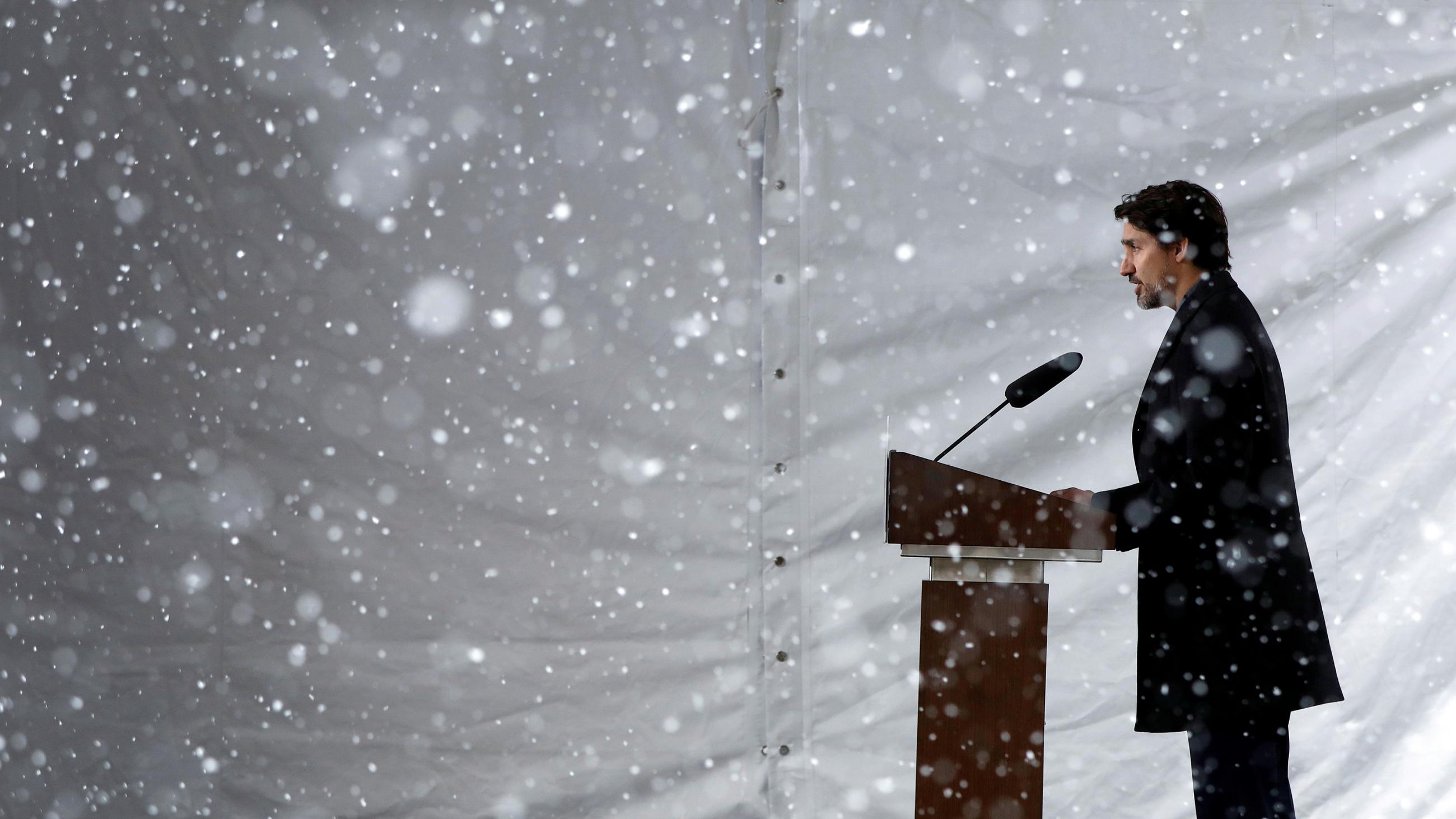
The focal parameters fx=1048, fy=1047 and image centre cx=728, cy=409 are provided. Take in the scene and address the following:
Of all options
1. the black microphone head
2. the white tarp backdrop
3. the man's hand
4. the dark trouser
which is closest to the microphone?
the black microphone head

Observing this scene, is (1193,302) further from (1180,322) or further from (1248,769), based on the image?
(1248,769)

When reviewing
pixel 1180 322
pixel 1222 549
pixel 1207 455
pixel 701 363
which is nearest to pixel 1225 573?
pixel 1222 549

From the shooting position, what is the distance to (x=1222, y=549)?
1290 millimetres

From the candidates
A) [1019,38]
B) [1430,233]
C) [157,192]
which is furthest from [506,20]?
[1430,233]

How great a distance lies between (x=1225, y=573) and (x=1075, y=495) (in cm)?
23

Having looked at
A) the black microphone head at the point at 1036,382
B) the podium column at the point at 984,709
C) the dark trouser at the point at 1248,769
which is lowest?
the dark trouser at the point at 1248,769

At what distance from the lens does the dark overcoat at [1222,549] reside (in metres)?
1.27

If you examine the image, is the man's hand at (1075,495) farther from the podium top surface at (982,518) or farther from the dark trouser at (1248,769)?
the dark trouser at (1248,769)

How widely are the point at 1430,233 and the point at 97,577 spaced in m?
2.71

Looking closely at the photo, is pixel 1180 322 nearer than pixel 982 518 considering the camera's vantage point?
No

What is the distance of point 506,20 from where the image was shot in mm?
2039

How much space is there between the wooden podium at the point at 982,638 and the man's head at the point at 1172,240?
39 cm

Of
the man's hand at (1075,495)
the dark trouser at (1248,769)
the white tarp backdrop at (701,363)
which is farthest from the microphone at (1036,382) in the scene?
the white tarp backdrop at (701,363)

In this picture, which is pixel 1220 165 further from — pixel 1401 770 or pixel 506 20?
pixel 506 20
